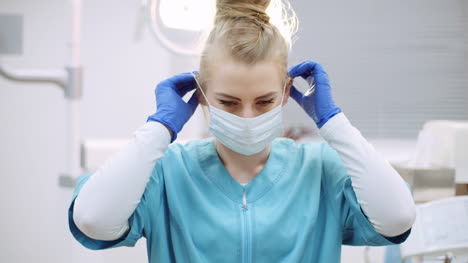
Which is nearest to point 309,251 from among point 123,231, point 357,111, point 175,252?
point 175,252

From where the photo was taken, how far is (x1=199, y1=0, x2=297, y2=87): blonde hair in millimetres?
1070

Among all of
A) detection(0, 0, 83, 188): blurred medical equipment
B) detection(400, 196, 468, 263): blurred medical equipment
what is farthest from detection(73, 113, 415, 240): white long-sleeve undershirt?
detection(0, 0, 83, 188): blurred medical equipment

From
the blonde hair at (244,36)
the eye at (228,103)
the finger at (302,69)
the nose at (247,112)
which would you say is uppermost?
the blonde hair at (244,36)

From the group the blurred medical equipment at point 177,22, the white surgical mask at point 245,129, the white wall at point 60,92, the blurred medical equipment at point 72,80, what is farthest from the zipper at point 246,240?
the white wall at point 60,92

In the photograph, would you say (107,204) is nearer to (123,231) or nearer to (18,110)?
(123,231)

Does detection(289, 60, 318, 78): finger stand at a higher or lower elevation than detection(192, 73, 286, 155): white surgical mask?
higher

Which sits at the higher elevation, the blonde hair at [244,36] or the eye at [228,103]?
the blonde hair at [244,36]

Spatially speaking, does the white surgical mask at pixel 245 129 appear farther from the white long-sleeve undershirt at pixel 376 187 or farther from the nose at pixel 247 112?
the white long-sleeve undershirt at pixel 376 187

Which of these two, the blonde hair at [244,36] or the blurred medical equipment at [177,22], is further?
the blurred medical equipment at [177,22]

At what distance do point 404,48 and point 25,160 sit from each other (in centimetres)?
203

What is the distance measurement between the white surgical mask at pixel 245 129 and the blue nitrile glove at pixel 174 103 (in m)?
0.06

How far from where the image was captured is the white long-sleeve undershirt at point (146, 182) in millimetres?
988

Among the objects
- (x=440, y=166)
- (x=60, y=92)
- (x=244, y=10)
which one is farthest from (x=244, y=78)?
(x=60, y=92)

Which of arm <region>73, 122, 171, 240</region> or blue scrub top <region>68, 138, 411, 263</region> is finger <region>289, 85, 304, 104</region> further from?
arm <region>73, 122, 171, 240</region>
